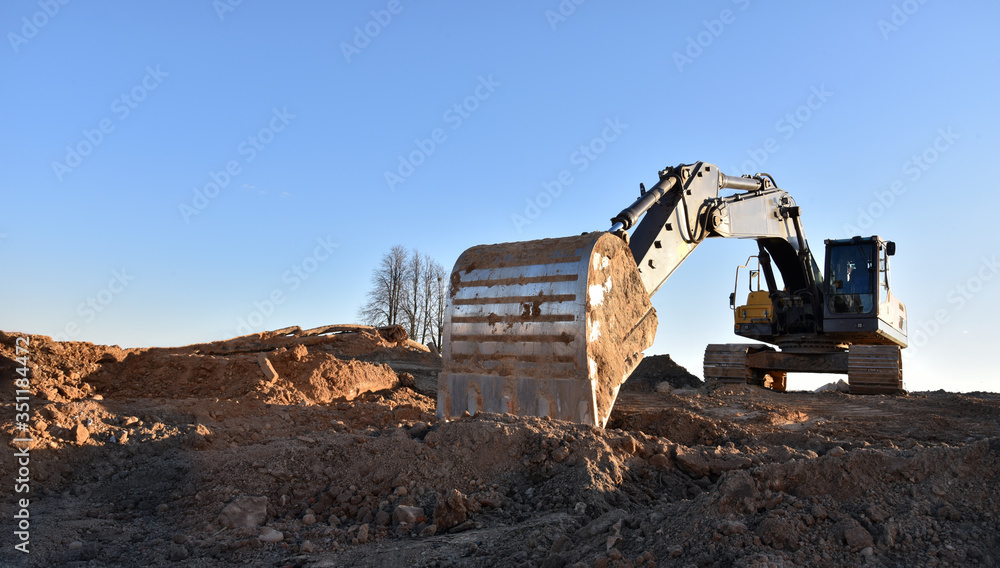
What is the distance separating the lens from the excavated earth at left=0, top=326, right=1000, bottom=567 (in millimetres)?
2820

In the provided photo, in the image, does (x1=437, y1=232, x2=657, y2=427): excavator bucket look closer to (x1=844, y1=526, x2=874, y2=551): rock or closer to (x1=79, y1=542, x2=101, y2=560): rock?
(x1=844, y1=526, x2=874, y2=551): rock

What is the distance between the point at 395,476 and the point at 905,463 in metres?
2.82

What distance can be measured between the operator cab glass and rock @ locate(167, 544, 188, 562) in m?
11.4

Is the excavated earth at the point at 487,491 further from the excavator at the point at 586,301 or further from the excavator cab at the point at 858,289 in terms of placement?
the excavator cab at the point at 858,289

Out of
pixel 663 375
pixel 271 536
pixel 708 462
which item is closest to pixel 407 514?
pixel 271 536

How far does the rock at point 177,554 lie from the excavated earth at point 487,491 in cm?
1

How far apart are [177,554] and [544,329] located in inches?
133

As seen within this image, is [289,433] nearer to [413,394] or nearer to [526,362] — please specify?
[526,362]

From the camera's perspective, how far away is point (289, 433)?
265 inches

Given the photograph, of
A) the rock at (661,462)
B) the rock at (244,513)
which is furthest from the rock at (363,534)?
the rock at (661,462)

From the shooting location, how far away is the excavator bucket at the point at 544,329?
5.88 meters

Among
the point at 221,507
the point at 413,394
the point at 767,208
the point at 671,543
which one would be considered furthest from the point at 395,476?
the point at 767,208

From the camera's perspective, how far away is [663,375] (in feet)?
53.6

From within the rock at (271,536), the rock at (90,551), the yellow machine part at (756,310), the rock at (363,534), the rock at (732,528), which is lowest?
the rock at (90,551)
